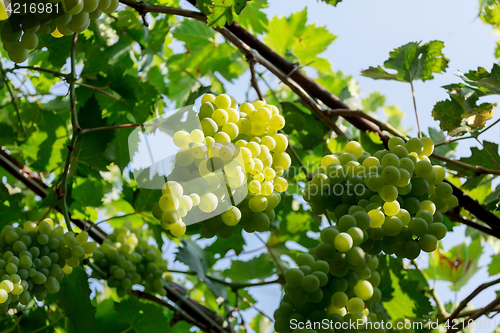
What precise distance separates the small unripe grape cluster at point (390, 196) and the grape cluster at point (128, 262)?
670 millimetres

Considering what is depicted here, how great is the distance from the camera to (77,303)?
43.0 inches

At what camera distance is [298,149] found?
1.47 metres

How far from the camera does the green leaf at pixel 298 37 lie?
5.66ft

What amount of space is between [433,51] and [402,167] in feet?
1.52

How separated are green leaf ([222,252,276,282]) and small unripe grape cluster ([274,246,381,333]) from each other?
0.75 meters

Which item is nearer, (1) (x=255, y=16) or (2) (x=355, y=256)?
(2) (x=355, y=256)

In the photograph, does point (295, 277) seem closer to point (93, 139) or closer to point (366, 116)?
point (366, 116)

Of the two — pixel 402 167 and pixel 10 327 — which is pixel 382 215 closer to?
pixel 402 167

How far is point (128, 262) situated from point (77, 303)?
0.18 metres

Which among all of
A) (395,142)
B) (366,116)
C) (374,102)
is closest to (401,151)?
(395,142)

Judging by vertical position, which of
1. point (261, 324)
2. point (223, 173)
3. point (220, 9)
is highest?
point (220, 9)

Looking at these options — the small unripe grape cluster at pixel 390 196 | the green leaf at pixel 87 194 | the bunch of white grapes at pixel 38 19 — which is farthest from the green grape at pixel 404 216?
the green leaf at pixel 87 194

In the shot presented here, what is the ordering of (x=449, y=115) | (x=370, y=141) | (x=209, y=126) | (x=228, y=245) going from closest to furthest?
(x=209, y=126) → (x=449, y=115) → (x=370, y=141) → (x=228, y=245)

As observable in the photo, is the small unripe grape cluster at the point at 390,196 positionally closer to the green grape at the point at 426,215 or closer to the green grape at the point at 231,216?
the green grape at the point at 426,215
